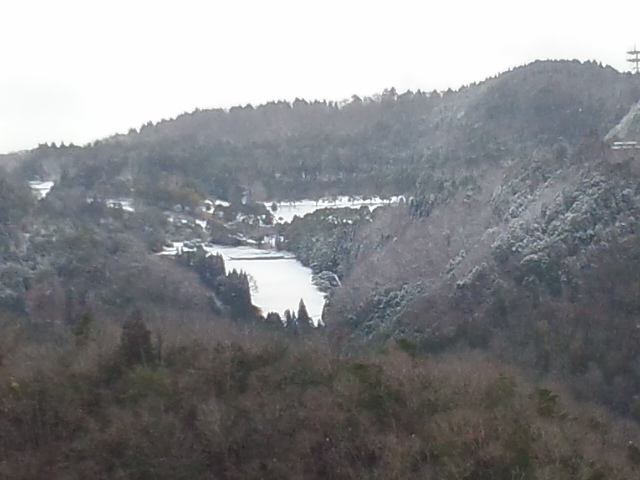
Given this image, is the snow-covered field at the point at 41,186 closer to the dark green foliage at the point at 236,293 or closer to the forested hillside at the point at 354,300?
the forested hillside at the point at 354,300

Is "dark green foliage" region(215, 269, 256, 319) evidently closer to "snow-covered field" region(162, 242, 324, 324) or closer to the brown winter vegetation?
"snow-covered field" region(162, 242, 324, 324)

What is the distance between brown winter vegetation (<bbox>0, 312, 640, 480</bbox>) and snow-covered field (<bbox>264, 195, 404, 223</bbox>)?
294 feet

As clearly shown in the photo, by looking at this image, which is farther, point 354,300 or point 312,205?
point 312,205

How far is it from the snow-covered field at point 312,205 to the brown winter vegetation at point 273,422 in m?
89.7

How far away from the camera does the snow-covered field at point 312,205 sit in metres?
121

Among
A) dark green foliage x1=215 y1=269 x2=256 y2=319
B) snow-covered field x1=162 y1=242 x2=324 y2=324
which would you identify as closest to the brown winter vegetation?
snow-covered field x1=162 y1=242 x2=324 y2=324

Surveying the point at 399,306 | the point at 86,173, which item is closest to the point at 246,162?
the point at 86,173

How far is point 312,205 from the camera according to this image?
430 ft

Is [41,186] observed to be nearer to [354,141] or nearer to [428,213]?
[354,141]

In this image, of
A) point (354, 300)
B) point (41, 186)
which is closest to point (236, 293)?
point (354, 300)

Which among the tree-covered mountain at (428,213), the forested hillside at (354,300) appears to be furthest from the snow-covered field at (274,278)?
the tree-covered mountain at (428,213)

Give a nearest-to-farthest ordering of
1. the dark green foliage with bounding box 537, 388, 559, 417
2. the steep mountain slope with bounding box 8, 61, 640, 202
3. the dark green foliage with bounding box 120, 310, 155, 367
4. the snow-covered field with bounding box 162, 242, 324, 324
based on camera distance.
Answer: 1. the dark green foliage with bounding box 537, 388, 559, 417
2. the dark green foliage with bounding box 120, 310, 155, 367
3. the snow-covered field with bounding box 162, 242, 324, 324
4. the steep mountain slope with bounding box 8, 61, 640, 202

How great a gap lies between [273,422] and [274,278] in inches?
2669

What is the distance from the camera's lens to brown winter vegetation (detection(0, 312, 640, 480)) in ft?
72.8
